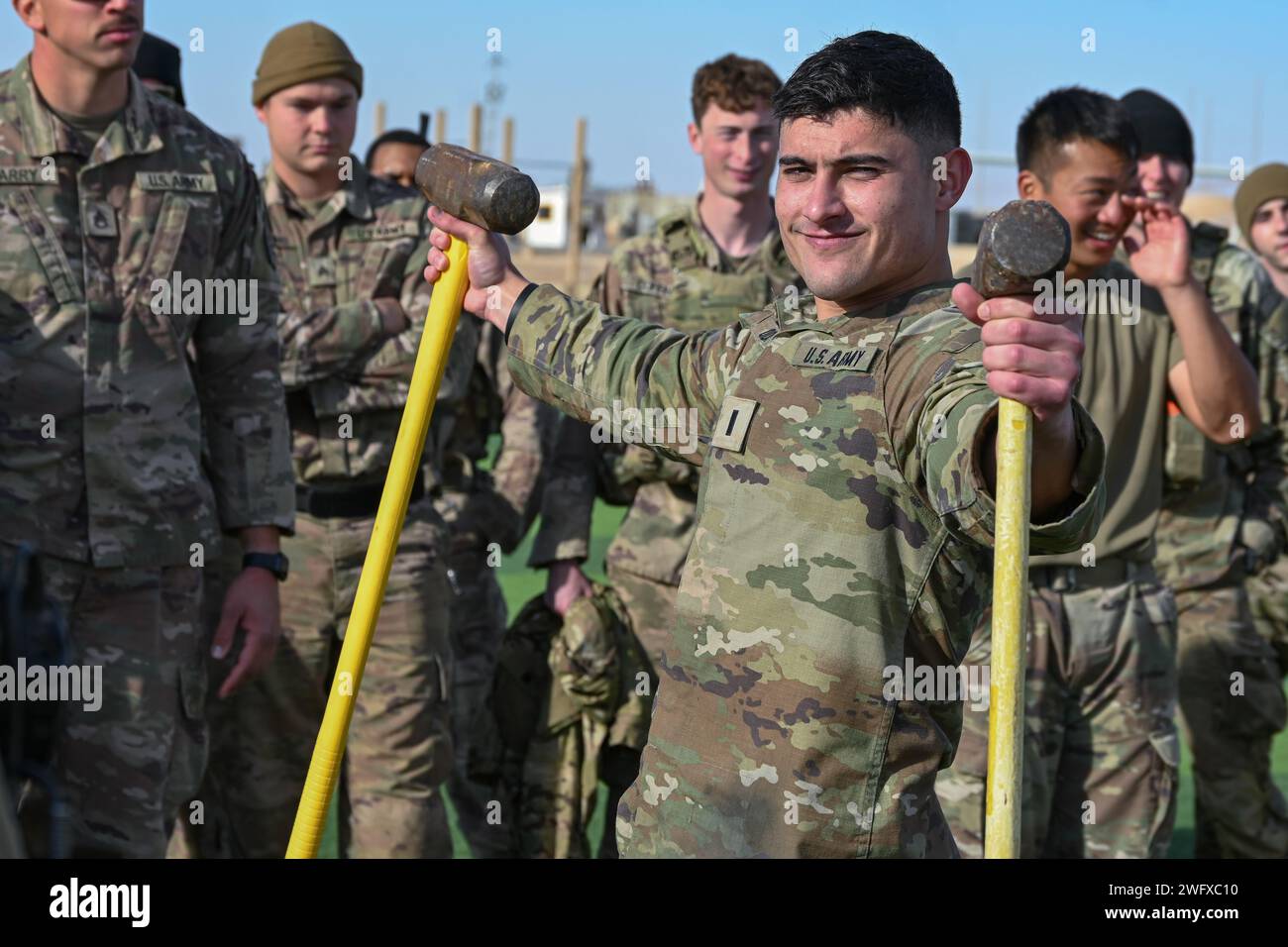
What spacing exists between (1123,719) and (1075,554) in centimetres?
46

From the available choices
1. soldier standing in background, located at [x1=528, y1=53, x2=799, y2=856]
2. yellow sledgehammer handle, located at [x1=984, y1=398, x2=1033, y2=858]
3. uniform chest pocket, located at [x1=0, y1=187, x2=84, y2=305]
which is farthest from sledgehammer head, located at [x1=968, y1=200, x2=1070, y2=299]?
soldier standing in background, located at [x1=528, y1=53, x2=799, y2=856]

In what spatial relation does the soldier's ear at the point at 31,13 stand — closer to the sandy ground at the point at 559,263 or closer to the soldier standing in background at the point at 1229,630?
the soldier standing in background at the point at 1229,630

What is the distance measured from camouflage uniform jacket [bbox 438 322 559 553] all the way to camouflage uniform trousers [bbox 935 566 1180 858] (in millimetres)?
2153

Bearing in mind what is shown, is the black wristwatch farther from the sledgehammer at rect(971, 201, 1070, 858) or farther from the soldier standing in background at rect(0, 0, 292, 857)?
the sledgehammer at rect(971, 201, 1070, 858)

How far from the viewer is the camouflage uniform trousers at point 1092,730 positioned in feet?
15.9

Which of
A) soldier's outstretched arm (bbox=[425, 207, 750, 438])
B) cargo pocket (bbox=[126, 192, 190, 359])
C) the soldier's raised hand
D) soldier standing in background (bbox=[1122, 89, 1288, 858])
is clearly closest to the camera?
soldier's outstretched arm (bbox=[425, 207, 750, 438])

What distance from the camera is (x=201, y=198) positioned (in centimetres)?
449

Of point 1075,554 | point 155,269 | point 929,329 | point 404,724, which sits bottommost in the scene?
point 404,724

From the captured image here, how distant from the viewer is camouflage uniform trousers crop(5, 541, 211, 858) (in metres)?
4.25

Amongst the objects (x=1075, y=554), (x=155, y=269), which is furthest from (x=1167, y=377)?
(x=155, y=269)

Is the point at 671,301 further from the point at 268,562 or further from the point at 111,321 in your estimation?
the point at 111,321

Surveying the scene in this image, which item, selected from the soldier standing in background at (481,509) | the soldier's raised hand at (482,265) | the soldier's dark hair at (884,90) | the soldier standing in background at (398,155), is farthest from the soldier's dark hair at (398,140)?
the soldier's dark hair at (884,90)

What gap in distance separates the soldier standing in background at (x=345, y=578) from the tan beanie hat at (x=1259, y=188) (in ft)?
13.5
